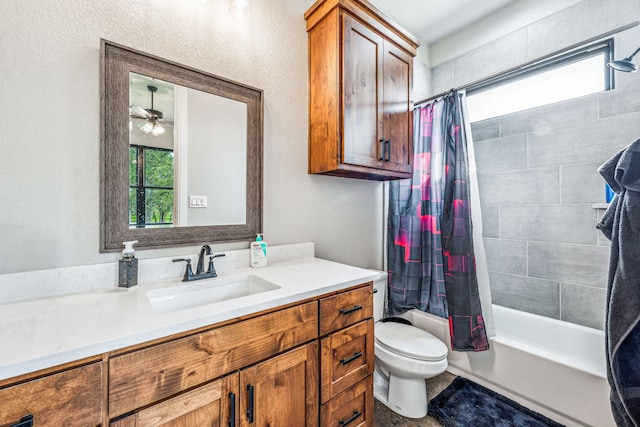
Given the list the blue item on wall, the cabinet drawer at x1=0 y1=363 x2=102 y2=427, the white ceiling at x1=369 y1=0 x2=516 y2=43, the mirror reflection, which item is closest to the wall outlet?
the mirror reflection

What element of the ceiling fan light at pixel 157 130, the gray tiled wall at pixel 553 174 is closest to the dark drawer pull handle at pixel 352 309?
the ceiling fan light at pixel 157 130

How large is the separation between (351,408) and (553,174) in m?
2.03

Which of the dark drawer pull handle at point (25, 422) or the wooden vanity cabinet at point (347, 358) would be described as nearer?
the dark drawer pull handle at point (25, 422)

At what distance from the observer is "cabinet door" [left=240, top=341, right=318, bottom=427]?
0.83 meters

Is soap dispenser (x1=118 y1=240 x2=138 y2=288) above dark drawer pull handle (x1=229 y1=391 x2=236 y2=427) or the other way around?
above

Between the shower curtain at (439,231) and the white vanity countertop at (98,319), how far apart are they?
99cm

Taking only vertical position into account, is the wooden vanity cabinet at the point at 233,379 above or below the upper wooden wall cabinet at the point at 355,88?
below

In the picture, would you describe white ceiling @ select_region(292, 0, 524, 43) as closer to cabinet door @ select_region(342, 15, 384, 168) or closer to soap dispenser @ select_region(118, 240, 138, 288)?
cabinet door @ select_region(342, 15, 384, 168)

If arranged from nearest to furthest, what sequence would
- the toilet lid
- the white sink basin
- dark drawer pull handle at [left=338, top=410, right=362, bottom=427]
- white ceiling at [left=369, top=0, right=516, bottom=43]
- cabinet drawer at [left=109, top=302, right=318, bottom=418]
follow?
cabinet drawer at [left=109, top=302, right=318, bottom=418]
the white sink basin
dark drawer pull handle at [left=338, top=410, right=362, bottom=427]
the toilet lid
white ceiling at [left=369, top=0, right=516, bottom=43]

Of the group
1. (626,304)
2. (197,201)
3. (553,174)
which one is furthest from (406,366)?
(553,174)

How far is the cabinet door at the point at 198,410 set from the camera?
0.67 metres

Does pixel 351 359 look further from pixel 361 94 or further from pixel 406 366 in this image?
pixel 361 94

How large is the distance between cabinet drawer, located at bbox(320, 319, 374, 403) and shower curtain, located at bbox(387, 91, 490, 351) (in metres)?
0.83

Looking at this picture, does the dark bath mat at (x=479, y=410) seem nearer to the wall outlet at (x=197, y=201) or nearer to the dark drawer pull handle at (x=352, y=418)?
the dark drawer pull handle at (x=352, y=418)
